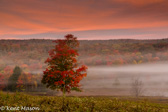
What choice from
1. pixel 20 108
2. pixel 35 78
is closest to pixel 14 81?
pixel 35 78

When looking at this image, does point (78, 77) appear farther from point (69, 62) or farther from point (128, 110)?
point (128, 110)

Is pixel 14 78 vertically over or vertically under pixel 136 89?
over

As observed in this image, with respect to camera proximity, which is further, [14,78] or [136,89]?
[14,78]

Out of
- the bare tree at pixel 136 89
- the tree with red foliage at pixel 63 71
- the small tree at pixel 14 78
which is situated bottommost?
the bare tree at pixel 136 89

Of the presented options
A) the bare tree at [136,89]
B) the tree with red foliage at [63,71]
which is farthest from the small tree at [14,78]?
the tree with red foliage at [63,71]

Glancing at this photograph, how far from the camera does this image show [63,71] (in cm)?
2495

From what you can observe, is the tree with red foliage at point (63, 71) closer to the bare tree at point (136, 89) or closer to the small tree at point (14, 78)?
the bare tree at point (136, 89)

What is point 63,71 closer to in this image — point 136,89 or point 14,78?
point 136,89

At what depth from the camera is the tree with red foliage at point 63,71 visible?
82.2 ft

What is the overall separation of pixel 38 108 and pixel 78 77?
17.8 meters

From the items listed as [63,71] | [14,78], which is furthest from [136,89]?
[63,71]

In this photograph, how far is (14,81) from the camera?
8238 cm

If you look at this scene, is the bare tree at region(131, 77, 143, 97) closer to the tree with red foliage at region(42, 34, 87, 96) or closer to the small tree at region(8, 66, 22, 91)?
the tree with red foliage at region(42, 34, 87, 96)

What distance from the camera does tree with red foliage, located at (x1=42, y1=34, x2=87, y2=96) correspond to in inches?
986
